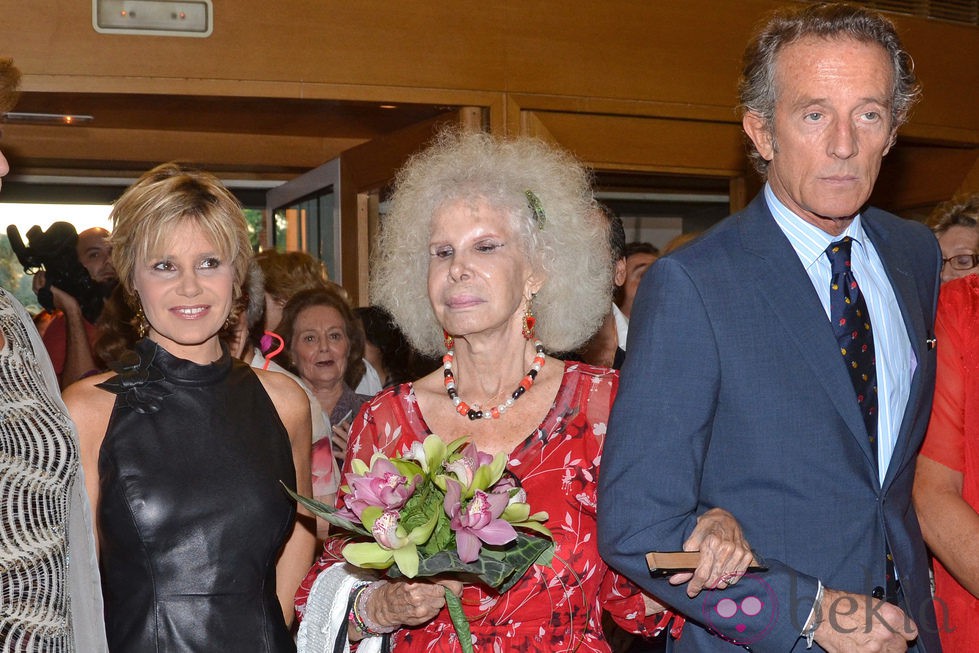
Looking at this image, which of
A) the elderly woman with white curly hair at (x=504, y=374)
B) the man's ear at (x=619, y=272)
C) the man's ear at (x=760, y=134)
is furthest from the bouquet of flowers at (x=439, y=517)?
the man's ear at (x=619, y=272)

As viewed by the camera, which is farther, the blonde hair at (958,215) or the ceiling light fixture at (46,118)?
the ceiling light fixture at (46,118)

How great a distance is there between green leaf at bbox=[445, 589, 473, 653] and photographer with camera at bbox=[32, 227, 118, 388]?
9.82 ft

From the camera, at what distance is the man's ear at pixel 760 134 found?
2043 millimetres

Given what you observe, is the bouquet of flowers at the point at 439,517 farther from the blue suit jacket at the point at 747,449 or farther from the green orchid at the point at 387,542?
the blue suit jacket at the point at 747,449

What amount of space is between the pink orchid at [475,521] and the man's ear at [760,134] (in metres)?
0.82

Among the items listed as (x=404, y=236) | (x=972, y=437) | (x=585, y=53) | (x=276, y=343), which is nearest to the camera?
(x=972, y=437)

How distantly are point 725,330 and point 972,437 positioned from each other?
749mm

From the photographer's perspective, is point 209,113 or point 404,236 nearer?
point 404,236

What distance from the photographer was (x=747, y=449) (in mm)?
1869

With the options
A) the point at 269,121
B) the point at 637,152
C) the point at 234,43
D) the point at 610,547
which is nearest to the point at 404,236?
the point at 610,547

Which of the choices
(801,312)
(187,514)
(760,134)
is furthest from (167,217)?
(801,312)

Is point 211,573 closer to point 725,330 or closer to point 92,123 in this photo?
point 725,330

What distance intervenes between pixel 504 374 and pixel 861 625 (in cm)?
99

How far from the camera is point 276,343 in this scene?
3830 mm
